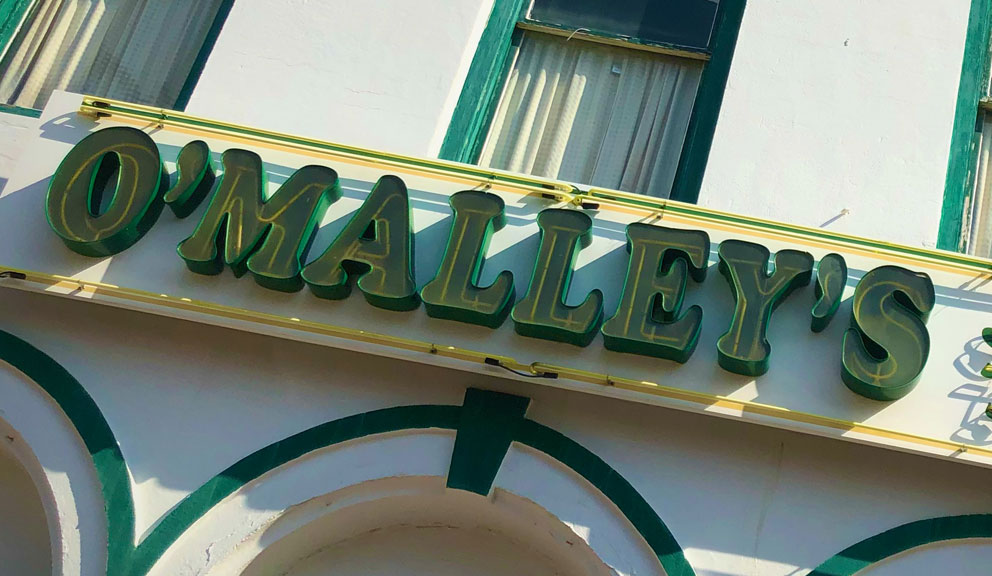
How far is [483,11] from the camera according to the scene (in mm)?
7230

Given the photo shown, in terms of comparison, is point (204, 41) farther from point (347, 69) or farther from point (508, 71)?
point (508, 71)

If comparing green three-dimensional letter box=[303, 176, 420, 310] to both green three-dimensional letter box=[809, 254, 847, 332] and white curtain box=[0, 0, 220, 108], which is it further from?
white curtain box=[0, 0, 220, 108]

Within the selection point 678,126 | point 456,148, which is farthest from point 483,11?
point 678,126

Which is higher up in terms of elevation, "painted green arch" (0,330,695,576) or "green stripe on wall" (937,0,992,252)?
"green stripe on wall" (937,0,992,252)

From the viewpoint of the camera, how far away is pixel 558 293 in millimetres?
5633

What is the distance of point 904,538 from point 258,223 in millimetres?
3779

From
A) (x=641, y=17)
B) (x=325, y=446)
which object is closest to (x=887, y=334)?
(x=325, y=446)

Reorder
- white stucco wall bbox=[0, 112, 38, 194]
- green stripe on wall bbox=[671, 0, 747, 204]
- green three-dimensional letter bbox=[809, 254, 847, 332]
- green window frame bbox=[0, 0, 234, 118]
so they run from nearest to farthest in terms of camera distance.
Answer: green three-dimensional letter bbox=[809, 254, 847, 332] → green stripe on wall bbox=[671, 0, 747, 204] → white stucco wall bbox=[0, 112, 38, 194] → green window frame bbox=[0, 0, 234, 118]

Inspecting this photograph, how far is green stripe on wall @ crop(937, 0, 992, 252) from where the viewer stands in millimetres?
6441

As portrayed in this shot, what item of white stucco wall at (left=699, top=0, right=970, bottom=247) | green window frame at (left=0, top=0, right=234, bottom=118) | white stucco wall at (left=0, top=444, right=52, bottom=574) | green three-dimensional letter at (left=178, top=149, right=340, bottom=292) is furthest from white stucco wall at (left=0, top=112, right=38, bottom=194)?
white stucco wall at (left=699, top=0, right=970, bottom=247)

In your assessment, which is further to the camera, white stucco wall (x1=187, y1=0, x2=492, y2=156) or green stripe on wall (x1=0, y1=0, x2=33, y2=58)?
green stripe on wall (x1=0, y1=0, x2=33, y2=58)

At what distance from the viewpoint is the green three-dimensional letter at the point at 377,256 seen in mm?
5699

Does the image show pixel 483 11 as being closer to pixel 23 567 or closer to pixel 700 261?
pixel 700 261

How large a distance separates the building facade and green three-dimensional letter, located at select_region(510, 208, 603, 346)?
2 centimetres
